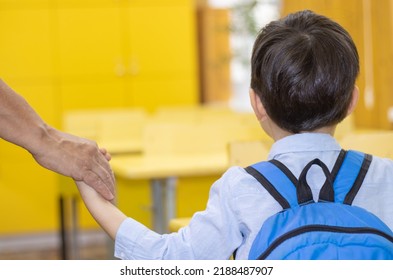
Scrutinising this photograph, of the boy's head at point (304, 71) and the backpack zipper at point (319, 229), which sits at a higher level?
the boy's head at point (304, 71)

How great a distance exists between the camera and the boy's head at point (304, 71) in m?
1.52

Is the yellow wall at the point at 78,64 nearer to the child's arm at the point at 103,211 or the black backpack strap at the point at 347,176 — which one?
the child's arm at the point at 103,211

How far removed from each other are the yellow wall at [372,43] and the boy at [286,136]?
11.4 feet

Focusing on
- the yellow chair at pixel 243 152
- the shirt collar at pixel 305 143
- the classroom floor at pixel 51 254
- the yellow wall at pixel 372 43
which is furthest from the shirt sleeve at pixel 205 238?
the classroom floor at pixel 51 254

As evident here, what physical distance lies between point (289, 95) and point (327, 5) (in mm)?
3795

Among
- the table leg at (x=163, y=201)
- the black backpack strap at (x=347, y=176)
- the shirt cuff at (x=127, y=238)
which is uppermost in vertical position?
the black backpack strap at (x=347, y=176)

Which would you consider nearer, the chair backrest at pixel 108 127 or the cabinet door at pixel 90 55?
the chair backrest at pixel 108 127

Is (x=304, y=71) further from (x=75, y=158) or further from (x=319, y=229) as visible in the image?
(x=75, y=158)

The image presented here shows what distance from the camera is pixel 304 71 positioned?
1515 mm

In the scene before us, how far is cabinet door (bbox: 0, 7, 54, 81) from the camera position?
7.23 metres

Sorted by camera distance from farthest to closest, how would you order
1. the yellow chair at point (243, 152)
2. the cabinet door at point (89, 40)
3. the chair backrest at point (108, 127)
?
the cabinet door at point (89, 40) → the chair backrest at point (108, 127) → the yellow chair at point (243, 152)

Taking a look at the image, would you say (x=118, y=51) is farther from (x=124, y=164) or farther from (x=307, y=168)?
(x=307, y=168)

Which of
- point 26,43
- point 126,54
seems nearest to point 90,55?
point 126,54
